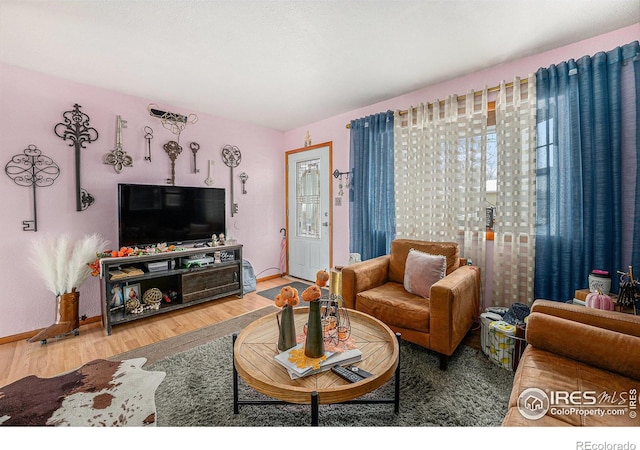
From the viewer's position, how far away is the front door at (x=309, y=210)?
400 cm

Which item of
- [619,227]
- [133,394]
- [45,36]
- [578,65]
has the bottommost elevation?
[133,394]

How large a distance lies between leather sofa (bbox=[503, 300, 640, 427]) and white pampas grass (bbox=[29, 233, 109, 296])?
3261mm

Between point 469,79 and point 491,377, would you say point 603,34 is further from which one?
point 491,377

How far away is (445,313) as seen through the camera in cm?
185

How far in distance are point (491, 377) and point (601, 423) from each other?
0.93 meters

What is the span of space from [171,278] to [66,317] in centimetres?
95

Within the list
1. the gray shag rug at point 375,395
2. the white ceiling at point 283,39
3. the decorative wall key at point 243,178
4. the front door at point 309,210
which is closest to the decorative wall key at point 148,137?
the white ceiling at point 283,39

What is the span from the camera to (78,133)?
2.72 m

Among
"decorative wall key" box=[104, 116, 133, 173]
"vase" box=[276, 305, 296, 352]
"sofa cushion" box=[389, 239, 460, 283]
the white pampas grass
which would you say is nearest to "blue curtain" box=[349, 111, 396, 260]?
"sofa cushion" box=[389, 239, 460, 283]

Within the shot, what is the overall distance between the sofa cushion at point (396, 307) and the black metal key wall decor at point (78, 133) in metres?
2.80

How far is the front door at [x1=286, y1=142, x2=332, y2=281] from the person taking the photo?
157 inches

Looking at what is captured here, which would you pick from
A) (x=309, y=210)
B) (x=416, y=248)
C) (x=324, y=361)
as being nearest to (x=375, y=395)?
(x=324, y=361)

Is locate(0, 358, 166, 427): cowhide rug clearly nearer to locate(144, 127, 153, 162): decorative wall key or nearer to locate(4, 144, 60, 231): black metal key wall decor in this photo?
locate(4, 144, 60, 231): black metal key wall decor
